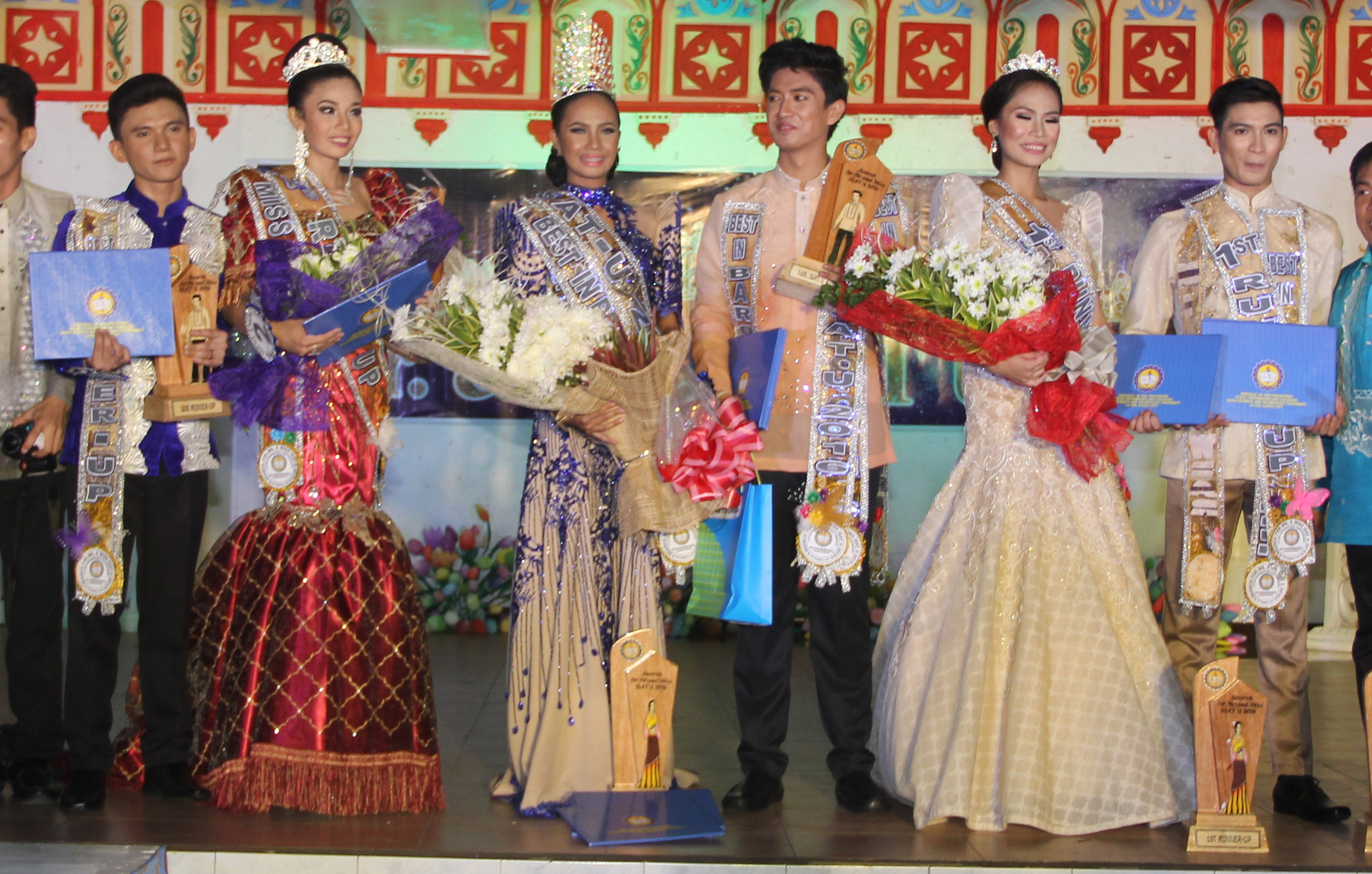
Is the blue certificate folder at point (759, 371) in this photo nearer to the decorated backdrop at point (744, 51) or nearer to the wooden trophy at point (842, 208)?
the wooden trophy at point (842, 208)

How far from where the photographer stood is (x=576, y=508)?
3004mm

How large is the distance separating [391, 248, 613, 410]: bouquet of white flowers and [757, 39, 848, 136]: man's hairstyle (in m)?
0.77

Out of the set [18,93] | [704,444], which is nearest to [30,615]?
[18,93]

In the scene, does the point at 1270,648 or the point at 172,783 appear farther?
the point at 1270,648

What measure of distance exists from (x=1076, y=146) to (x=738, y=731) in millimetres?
3143

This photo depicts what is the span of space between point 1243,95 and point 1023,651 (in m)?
1.48

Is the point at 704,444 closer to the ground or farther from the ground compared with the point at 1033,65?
closer to the ground

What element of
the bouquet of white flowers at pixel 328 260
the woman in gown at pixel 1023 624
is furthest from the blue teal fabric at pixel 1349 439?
the bouquet of white flowers at pixel 328 260

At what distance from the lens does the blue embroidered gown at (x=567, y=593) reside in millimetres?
2938

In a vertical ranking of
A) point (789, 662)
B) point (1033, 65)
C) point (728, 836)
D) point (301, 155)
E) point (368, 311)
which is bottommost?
point (728, 836)

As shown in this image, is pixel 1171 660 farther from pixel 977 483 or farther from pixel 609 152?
pixel 609 152

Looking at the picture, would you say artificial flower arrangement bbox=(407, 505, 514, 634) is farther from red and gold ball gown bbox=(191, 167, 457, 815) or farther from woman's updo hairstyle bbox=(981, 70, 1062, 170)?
woman's updo hairstyle bbox=(981, 70, 1062, 170)

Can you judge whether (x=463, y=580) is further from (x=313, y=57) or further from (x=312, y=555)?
(x=313, y=57)

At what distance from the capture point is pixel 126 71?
5.46 metres
